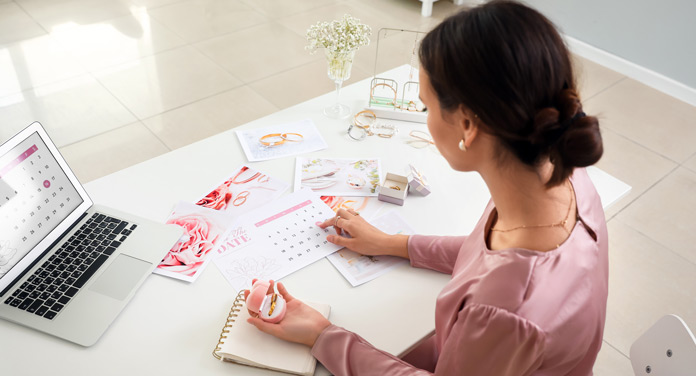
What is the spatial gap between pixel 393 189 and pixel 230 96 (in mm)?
2125

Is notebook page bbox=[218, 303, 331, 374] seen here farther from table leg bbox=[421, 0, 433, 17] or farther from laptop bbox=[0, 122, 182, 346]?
table leg bbox=[421, 0, 433, 17]

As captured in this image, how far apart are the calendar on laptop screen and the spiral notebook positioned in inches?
19.7

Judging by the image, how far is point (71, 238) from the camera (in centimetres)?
133

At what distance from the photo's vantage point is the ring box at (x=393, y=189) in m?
1.55

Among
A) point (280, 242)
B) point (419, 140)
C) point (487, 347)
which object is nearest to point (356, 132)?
point (419, 140)

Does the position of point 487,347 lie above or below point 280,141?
above

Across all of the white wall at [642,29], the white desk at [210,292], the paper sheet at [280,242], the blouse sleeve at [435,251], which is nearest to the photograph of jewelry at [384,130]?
the white desk at [210,292]

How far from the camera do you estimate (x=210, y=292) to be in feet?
4.21

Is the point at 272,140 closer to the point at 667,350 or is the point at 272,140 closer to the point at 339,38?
the point at 339,38

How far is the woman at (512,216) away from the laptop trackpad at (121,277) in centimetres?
34

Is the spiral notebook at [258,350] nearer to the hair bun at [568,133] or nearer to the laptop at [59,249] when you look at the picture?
the laptop at [59,249]

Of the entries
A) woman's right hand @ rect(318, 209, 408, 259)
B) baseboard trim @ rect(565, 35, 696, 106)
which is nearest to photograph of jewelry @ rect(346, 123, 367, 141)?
woman's right hand @ rect(318, 209, 408, 259)

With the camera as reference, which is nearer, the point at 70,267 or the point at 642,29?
the point at 70,267

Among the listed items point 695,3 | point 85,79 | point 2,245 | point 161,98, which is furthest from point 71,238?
point 695,3
